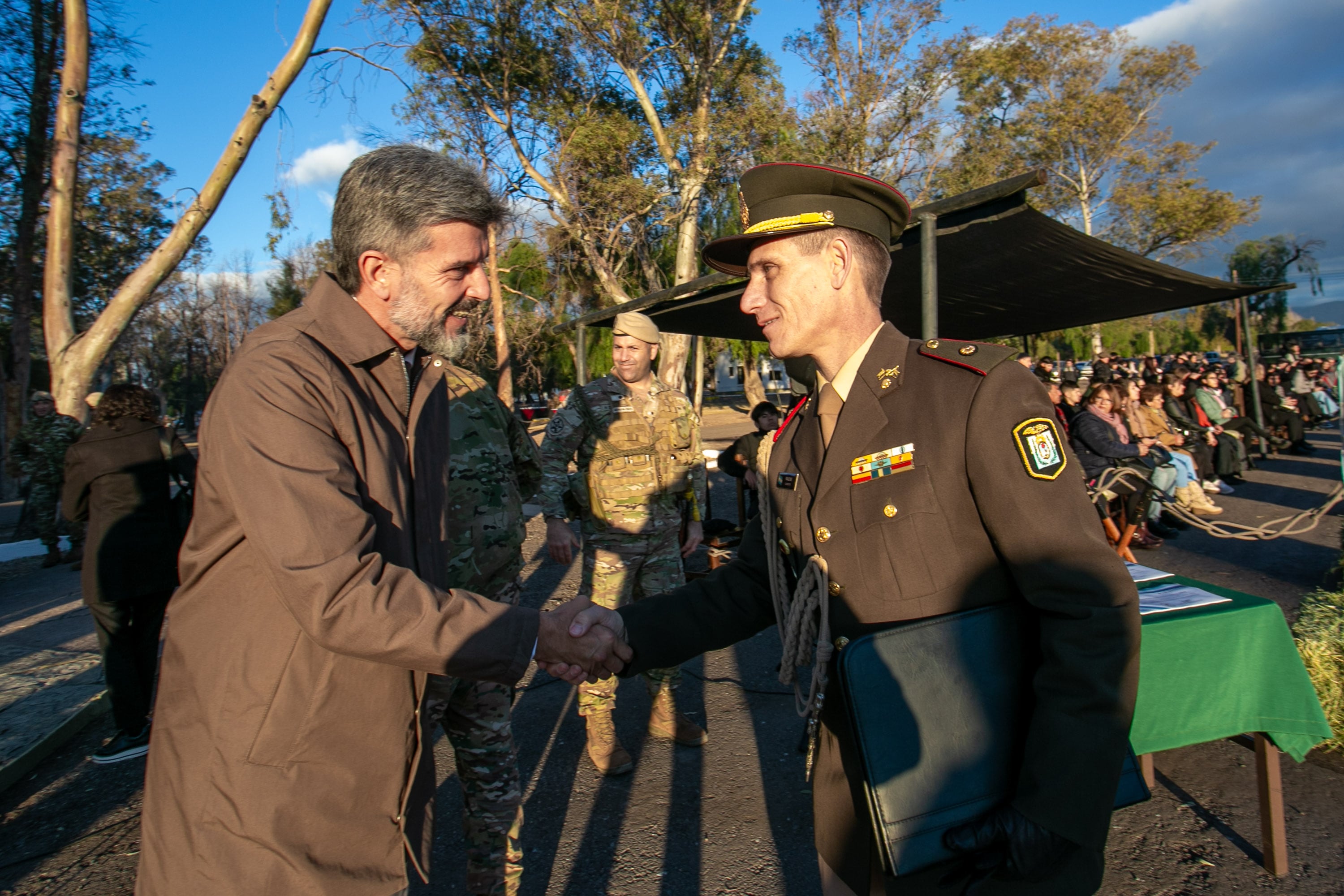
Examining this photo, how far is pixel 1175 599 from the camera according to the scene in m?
3.00

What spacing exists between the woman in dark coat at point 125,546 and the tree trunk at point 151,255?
517 centimetres

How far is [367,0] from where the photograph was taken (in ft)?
56.7

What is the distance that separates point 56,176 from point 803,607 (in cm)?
1174

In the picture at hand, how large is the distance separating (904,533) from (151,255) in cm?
1039

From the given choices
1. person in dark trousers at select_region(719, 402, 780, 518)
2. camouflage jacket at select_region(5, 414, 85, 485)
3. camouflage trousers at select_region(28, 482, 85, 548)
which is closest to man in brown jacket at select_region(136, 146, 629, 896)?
person in dark trousers at select_region(719, 402, 780, 518)

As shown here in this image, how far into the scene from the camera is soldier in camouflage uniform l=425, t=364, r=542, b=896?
258 centimetres

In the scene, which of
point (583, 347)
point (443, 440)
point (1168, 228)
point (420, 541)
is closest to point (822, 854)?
point (420, 541)

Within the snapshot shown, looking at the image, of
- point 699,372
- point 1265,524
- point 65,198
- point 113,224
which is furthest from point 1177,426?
point 113,224

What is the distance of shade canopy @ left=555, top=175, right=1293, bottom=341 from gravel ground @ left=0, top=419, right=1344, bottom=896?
8.66 feet

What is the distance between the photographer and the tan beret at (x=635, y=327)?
4402 mm

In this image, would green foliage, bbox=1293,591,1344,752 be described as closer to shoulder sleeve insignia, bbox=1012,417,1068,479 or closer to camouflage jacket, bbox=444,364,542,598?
shoulder sleeve insignia, bbox=1012,417,1068,479

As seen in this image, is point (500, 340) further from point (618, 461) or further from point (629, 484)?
point (629, 484)

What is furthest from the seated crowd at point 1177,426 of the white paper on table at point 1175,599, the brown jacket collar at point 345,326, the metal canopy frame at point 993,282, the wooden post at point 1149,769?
the brown jacket collar at point 345,326

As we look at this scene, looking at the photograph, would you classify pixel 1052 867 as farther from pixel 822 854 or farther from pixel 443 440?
pixel 443 440
